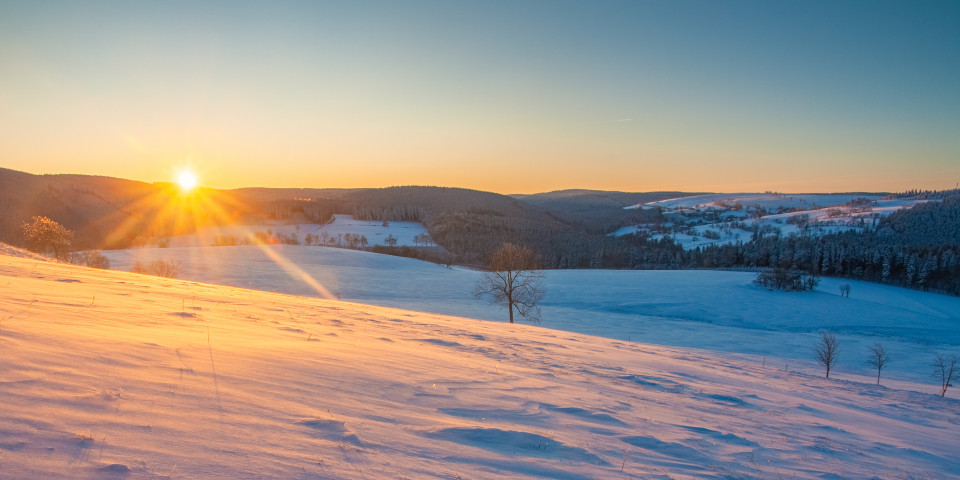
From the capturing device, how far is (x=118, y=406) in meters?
4.11

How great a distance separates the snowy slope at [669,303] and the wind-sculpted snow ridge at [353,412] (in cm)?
2726

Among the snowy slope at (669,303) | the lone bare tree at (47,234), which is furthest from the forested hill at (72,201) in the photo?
the lone bare tree at (47,234)

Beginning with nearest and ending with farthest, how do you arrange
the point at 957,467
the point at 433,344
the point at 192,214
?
the point at 957,467 < the point at 433,344 < the point at 192,214

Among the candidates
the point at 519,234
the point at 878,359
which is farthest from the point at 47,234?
the point at 519,234

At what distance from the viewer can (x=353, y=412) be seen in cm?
509

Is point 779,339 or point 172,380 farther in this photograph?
point 779,339

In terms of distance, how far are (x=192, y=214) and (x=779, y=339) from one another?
206 m

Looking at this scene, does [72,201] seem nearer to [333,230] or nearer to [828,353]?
[333,230]

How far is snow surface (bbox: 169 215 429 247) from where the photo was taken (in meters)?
141

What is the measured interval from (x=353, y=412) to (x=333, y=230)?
16343cm

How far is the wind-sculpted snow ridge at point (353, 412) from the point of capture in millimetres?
3639

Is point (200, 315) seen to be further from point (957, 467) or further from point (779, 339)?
point (779, 339)

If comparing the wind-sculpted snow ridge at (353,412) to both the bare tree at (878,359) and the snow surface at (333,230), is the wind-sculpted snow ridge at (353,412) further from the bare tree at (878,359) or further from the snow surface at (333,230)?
the snow surface at (333,230)

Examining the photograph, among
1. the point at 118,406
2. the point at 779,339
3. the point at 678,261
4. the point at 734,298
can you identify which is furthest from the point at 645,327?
the point at 678,261
